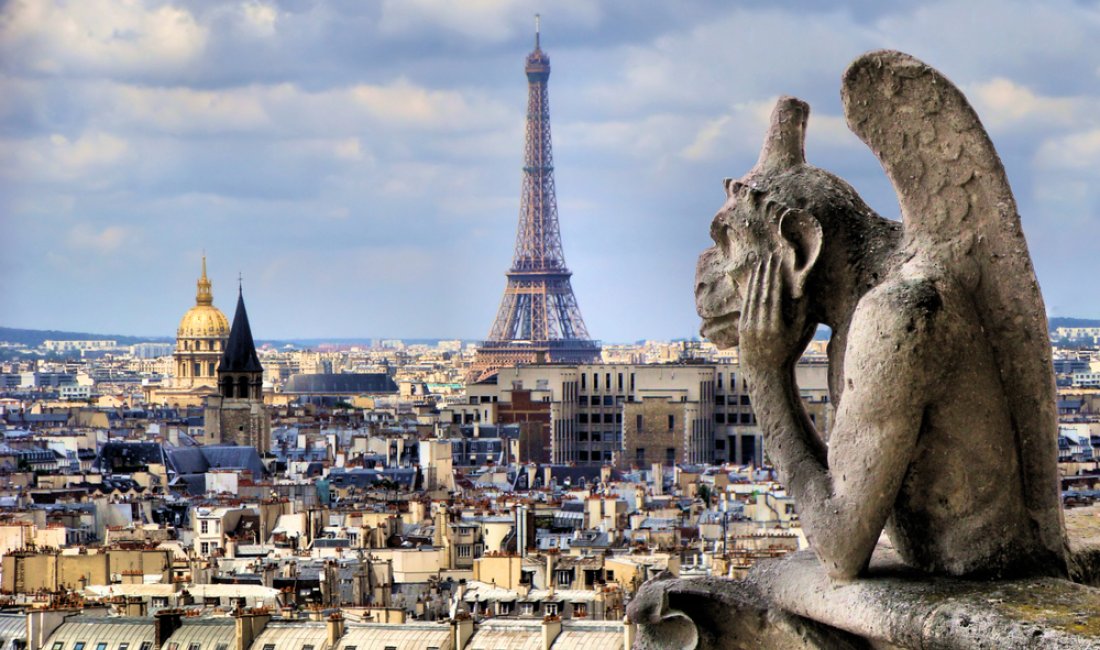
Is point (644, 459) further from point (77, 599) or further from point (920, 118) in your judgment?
point (920, 118)

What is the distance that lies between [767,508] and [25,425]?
5417cm

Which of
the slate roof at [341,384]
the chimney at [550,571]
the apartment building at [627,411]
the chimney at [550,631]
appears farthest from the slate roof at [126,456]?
the slate roof at [341,384]

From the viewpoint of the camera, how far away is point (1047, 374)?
4.51 m

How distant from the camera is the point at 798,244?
4609 mm

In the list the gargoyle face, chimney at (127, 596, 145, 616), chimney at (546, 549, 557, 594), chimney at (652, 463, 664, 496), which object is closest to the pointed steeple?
chimney at (652, 463, 664, 496)

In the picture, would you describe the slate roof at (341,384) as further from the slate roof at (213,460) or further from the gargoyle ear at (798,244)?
the gargoyle ear at (798,244)

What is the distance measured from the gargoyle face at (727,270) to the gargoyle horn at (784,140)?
0.25 feet

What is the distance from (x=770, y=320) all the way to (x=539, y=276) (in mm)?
134639

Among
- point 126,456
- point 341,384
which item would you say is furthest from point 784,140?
point 341,384

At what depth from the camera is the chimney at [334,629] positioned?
2495 centimetres

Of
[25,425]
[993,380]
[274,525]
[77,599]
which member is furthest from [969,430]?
[25,425]

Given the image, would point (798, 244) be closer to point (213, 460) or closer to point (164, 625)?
point (164, 625)

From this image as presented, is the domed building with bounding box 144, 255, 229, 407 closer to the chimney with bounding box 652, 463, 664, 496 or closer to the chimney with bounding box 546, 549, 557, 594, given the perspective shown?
the chimney with bounding box 652, 463, 664, 496

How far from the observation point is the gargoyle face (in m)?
4.70
